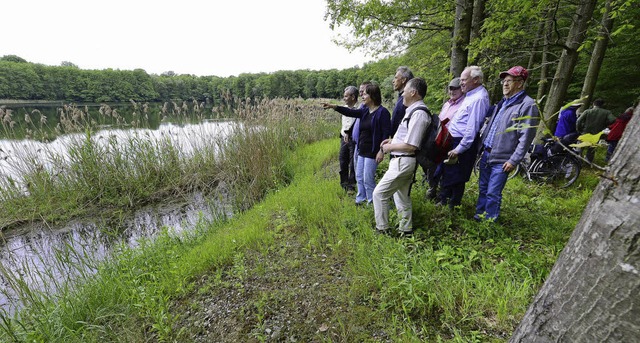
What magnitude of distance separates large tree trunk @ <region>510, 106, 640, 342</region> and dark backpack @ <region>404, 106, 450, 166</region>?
1.99 metres

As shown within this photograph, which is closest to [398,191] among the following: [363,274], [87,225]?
[363,274]

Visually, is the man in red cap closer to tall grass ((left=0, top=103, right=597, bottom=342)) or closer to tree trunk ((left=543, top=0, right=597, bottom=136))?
tall grass ((left=0, top=103, right=597, bottom=342))

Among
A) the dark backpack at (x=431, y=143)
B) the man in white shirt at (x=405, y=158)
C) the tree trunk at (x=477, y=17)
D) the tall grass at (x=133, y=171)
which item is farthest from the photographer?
the tall grass at (x=133, y=171)

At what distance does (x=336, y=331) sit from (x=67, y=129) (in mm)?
6992

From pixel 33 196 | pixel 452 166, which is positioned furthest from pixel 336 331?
pixel 33 196

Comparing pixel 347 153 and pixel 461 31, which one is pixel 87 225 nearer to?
pixel 347 153

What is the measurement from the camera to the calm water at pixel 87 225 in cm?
337

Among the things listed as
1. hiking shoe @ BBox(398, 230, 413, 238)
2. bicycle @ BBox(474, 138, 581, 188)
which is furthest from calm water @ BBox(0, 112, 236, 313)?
bicycle @ BBox(474, 138, 581, 188)

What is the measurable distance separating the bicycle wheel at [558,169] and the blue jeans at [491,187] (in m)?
2.29

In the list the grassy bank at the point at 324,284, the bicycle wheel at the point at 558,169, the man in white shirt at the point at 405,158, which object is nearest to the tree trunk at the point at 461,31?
the man in white shirt at the point at 405,158

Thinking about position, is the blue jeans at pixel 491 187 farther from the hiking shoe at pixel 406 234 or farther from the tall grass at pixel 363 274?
the hiking shoe at pixel 406 234

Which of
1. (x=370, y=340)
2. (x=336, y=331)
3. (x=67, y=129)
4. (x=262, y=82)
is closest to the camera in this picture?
(x=370, y=340)

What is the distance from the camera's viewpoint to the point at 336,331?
6.50ft

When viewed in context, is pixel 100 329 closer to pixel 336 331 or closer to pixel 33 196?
pixel 336 331
